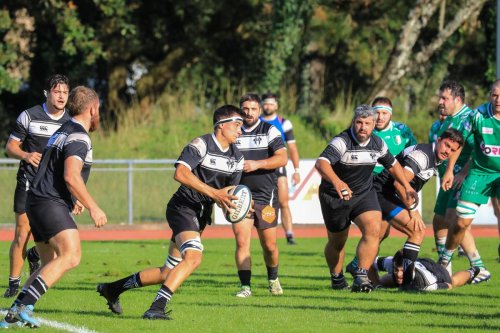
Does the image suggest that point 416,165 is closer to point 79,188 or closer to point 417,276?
point 417,276

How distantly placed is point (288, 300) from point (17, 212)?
306 cm

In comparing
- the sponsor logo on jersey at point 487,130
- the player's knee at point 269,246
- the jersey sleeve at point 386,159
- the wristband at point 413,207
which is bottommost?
the player's knee at point 269,246

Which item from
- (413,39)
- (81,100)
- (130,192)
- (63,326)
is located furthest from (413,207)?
(413,39)

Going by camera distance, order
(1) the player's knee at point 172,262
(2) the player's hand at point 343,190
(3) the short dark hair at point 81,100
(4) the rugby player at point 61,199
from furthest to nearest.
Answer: (2) the player's hand at point 343,190 < (1) the player's knee at point 172,262 < (3) the short dark hair at point 81,100 < (4) the rugby player at point 61,199

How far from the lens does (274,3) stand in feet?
104

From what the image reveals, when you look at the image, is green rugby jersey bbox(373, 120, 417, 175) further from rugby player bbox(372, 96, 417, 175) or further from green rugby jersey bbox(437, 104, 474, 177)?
green rugby jersey bbox(437, 104, 474, 177)

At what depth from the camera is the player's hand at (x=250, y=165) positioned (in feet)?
37.0

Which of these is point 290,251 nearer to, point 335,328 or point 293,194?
point 293,194

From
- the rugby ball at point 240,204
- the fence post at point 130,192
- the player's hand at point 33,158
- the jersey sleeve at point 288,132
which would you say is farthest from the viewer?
the fence post at point 130,192

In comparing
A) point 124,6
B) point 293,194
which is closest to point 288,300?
point 293,194

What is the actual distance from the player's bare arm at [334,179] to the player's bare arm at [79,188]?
3.24 metres

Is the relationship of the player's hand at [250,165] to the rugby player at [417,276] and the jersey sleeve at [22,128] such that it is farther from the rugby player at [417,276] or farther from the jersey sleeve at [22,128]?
the jersey sleeve at [22,128]

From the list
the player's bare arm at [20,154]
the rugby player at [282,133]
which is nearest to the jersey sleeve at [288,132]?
the rugby player at [282,133]

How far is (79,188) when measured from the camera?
8617 mm
